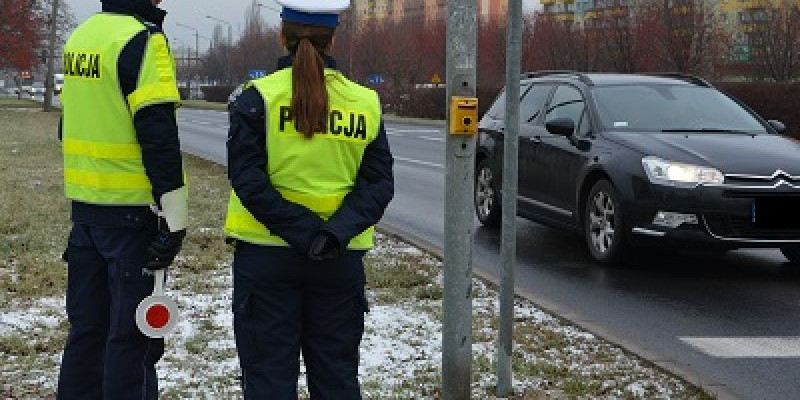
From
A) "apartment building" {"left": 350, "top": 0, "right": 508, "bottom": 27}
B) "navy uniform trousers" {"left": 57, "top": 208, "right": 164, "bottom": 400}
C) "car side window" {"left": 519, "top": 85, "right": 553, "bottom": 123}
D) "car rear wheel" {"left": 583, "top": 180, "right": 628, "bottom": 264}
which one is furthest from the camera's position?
"apartment building" {"left": 350, "top": 0, "right": 508, "bottom": 27}

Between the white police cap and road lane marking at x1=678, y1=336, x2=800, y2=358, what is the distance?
3.45 metres

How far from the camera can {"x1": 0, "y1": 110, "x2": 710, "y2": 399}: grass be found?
4.78 meters

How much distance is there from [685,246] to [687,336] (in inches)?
67.6

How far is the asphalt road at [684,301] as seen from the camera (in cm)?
549

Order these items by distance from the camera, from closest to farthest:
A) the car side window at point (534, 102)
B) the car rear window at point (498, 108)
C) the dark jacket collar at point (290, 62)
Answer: the dark jacket collar at point (290, 62) < the car side window at point (534, 102) < the car rear window at point (498, 108)

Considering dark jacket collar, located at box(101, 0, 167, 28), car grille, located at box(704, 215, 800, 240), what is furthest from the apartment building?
dark jacket collar, located at box(101, 0, 167, 28)

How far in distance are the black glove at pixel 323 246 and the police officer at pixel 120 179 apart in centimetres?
73

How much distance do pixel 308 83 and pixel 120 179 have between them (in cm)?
94

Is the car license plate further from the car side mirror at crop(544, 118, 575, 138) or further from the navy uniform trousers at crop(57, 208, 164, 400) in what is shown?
the navy uniform trousers at crop(57, 208, 164, 400)

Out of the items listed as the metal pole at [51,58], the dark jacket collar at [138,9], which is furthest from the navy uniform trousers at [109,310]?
the metal pole at [51,58]

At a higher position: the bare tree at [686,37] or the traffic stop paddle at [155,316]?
the bare tree at [686,37]

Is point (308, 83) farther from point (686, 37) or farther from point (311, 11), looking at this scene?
point (686, 37)

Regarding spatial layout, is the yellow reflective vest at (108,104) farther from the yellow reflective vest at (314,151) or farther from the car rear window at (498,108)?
the car rear window at (498,108)

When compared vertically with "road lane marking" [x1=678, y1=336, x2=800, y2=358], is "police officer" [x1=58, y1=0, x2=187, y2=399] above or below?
above
